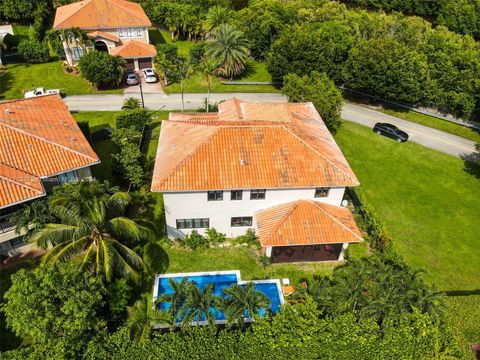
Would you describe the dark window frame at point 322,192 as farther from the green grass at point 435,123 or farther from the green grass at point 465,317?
the green grass at point 435,123

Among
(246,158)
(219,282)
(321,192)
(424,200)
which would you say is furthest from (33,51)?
(424,200)

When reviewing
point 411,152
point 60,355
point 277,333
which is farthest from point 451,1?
point 60,355

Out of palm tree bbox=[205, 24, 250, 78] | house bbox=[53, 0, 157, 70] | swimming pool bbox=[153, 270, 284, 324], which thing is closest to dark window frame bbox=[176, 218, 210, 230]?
swimming pool bbox=[153, 270, 284, 324]

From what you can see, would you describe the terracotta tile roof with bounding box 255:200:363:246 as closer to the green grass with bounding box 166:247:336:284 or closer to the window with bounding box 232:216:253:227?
the window with bounding box 232:216:253:227

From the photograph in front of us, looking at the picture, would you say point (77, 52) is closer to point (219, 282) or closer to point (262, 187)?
point (262, 187)

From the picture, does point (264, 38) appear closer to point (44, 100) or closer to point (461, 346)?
point (44, 100)

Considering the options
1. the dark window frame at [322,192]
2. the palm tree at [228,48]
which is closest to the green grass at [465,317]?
the dark window frame at [322,192]
